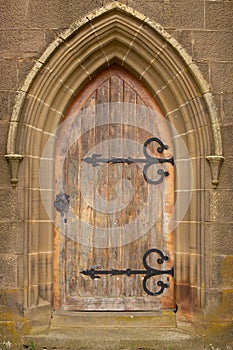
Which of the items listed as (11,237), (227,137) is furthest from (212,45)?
(11,237)

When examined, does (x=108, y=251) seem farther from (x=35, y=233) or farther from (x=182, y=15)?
(x=182, y=15)

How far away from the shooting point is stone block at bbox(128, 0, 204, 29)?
3.93 metres

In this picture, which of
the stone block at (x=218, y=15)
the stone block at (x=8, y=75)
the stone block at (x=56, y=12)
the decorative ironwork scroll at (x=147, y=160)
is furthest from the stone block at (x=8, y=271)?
the stone block at (x=218, y=15)

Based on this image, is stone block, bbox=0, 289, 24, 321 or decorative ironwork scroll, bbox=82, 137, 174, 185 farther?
decorative ironwork scroll, bbox=82, 137, 174, 185

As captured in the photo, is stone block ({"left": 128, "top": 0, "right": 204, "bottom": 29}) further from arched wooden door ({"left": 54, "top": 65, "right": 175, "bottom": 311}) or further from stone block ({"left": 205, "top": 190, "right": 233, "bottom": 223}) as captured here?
stone block ({"left": 205, "top": 190, "right": 233, "bottom": 223})

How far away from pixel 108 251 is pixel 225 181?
130 cm

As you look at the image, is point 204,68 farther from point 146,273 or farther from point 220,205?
point 146,273

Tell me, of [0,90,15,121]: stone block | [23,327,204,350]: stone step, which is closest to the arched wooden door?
[23,327,204,350]: stone step

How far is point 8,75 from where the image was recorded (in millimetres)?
3902

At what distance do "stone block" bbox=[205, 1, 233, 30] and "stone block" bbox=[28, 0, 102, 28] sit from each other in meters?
1.01

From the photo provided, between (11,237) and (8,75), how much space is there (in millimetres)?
1471

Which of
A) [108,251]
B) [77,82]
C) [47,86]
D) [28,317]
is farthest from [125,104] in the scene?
[28,317]

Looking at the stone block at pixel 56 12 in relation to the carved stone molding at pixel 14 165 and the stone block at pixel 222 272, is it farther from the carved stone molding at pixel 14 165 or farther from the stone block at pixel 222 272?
the stone block at pixel 222 272

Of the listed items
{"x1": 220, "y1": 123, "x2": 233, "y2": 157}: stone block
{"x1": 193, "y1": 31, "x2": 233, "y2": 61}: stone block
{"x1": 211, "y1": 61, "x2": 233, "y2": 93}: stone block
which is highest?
{"x1": 193, "y1": 31, "x2": 233, "y2": 61}: stone block
